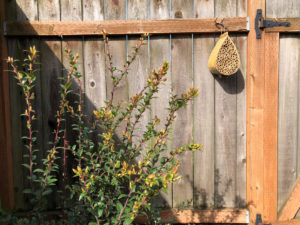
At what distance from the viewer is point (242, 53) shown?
7.92 feet

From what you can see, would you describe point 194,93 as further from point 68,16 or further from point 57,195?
point 57,195

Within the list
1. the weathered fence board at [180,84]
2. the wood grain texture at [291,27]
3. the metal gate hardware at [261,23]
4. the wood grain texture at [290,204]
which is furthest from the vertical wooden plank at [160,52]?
the wood grain texture at [290,204]

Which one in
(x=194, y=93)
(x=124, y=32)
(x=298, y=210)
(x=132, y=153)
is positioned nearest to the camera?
(x=194, y=93)

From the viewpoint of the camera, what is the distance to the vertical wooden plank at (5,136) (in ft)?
7.47

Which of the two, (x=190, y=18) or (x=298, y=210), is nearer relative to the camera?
(x=190, y=18)

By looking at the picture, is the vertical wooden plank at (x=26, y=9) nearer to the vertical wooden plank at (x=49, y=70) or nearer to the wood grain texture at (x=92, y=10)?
the vertical wooden plank at (x=49, y=70)

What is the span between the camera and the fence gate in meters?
2.32

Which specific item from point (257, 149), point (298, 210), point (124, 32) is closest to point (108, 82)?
point (124, 32)

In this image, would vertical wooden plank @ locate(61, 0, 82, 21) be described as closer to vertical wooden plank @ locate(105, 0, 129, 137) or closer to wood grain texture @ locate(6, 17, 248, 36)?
wood grain texture @ locate(6, 17, 248, 36)

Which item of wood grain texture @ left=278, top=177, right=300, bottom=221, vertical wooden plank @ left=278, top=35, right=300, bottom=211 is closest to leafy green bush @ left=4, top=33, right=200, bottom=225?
vertical wooden plank @ left=278, top=35, right=300, bottom=211

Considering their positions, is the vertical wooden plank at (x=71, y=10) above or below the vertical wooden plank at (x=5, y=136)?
above

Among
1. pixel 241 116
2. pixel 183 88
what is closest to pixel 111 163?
pixel 183 88

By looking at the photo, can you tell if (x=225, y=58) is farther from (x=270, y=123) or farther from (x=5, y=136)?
(x=5, y=136)

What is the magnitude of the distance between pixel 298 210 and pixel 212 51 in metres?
1.57
